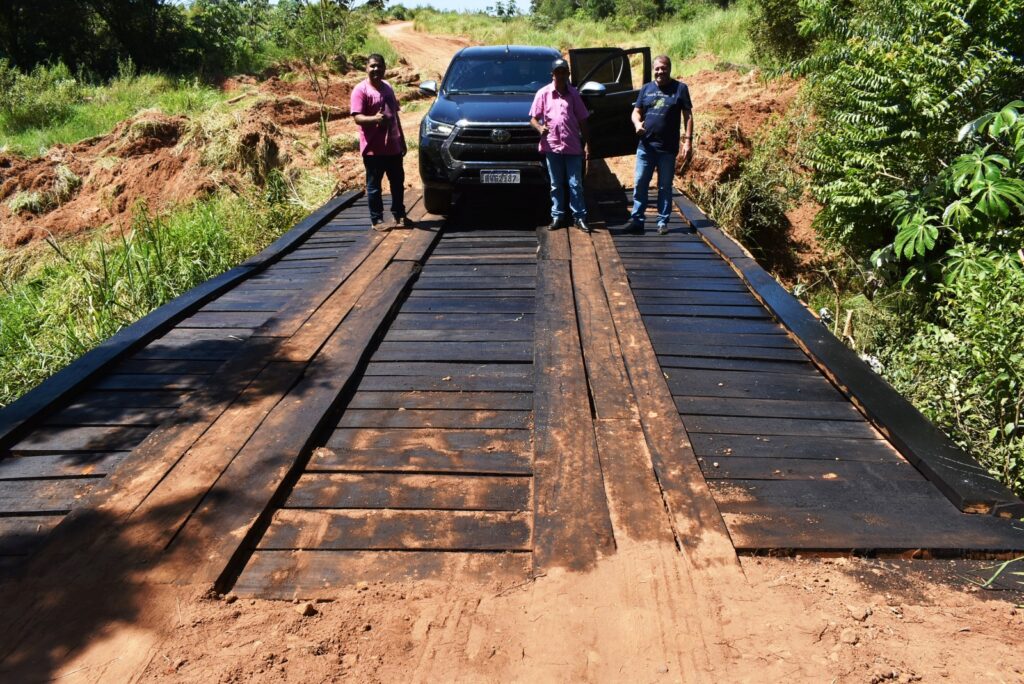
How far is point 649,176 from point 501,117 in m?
1.59

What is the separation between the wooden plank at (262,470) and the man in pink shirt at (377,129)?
257 cm

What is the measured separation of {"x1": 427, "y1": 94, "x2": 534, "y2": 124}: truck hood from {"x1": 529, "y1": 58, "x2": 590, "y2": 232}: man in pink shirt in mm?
335

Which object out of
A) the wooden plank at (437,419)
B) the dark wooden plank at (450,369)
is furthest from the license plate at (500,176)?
the wooden plank at (437,419)

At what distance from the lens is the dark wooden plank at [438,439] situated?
3.38 meters

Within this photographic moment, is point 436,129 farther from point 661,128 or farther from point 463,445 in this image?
point 463,445

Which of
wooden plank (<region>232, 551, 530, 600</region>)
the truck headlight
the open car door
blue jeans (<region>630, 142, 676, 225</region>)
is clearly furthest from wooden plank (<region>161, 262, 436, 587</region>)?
the open car door

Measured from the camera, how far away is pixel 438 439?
3.47 metres

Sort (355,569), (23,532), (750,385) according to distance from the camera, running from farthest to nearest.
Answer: (750,385), (23,532), (355,569)

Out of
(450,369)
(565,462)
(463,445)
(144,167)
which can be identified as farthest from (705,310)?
(144,167)

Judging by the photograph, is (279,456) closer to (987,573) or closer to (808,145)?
(987,573)

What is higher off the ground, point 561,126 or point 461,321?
point 561,126

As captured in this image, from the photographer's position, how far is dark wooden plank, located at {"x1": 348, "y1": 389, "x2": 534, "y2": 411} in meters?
3.79

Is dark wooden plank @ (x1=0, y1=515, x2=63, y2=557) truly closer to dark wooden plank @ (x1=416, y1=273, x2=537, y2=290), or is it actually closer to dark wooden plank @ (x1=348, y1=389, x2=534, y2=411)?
dark wooden plank @ (x1=348, y1=389, x2=534, y2=411)

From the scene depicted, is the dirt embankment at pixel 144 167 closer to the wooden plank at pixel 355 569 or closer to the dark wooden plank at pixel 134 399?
the dark wooden plank at pixel 134 399
